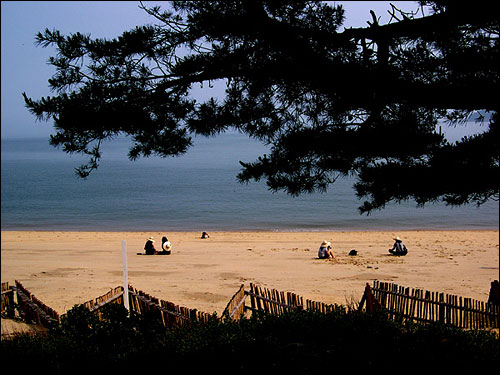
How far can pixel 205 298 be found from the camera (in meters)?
11.7

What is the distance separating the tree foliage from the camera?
5.12 meters

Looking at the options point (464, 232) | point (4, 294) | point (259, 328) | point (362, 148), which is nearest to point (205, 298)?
point (4, 294)

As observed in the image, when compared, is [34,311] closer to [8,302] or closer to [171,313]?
[8,302]

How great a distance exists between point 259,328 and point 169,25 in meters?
3.61

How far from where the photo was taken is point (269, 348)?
15.4 feet

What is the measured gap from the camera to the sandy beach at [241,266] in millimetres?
12430

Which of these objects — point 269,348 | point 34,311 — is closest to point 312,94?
point 269,348

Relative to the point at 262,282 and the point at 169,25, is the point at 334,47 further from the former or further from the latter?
the point at 262,282

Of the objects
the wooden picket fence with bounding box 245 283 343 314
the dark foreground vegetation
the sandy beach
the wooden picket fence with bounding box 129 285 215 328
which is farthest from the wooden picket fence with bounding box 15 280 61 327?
the wooden picket fence with bounding box 245 283 343 314

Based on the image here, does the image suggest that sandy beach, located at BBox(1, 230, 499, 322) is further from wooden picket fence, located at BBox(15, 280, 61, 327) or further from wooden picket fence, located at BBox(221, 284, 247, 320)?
wooden picket fence, located at BBox(221, 284, 247, 320)

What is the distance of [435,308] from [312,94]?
386 centimetres

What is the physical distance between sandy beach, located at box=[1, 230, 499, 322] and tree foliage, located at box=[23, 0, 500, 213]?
5.40 metres

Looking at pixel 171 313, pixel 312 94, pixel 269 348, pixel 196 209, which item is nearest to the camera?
pixel 269 348

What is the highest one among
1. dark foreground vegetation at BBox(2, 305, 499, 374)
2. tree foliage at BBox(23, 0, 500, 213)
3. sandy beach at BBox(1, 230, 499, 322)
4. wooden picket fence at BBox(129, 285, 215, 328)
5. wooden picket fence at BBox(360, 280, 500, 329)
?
tree foliage at BBox(23, 0, 500, 213)
